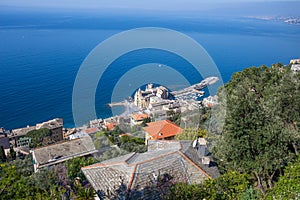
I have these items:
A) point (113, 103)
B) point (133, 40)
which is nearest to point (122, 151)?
point (133, 40)

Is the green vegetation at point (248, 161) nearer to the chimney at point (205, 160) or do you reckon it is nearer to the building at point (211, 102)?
the chimney at point (205, 160)

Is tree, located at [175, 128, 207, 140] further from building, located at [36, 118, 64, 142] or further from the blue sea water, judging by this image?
building, located at [36, 118, 64, 142]

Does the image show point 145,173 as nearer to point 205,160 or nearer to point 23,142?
point 205,160

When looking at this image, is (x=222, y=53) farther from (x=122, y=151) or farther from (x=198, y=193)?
(x=198, y=193)

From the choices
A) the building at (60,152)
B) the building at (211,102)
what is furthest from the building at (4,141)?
the building at (211,102)

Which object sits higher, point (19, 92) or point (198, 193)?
point (198, 193)

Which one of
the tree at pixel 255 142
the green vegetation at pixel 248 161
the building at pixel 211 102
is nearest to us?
the green vegetation at pixel 248 161
